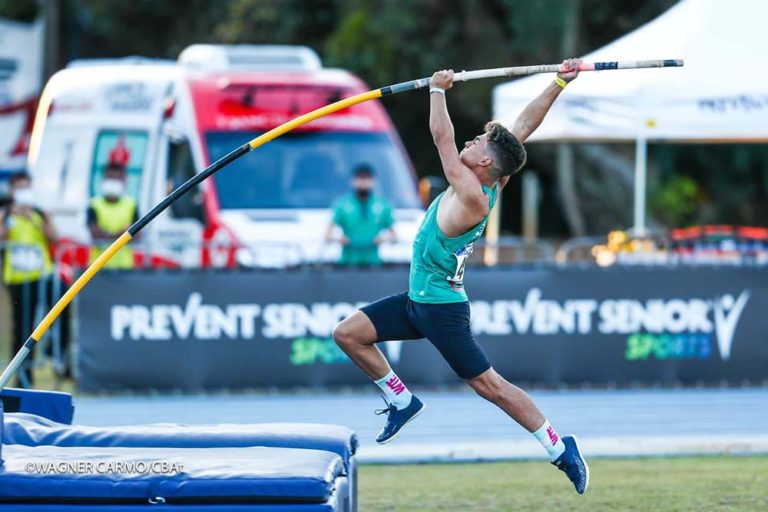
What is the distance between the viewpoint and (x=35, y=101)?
30.8 m

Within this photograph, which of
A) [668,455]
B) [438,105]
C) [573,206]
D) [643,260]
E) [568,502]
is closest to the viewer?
[438,105]

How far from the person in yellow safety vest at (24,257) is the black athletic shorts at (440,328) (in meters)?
7.14

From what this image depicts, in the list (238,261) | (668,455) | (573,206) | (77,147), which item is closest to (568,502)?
(668,455)

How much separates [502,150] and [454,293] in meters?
0.87

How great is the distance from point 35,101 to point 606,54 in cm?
1798

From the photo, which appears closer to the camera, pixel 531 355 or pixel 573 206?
pixel 531 355

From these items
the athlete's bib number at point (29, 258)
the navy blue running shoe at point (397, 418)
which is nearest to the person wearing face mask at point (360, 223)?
the athlete's bib number at point (29, 258)

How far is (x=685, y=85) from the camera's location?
1519cm

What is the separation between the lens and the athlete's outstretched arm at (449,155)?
809cm

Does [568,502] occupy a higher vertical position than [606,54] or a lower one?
lower

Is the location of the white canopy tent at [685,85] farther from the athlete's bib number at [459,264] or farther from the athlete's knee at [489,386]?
the athlete's knee at [489,386]

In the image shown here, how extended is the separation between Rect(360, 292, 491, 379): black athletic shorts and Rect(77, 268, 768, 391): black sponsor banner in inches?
241

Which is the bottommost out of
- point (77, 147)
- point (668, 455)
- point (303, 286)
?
point (668, 455)

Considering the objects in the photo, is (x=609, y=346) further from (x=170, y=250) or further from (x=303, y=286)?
(x=170, y=250)
